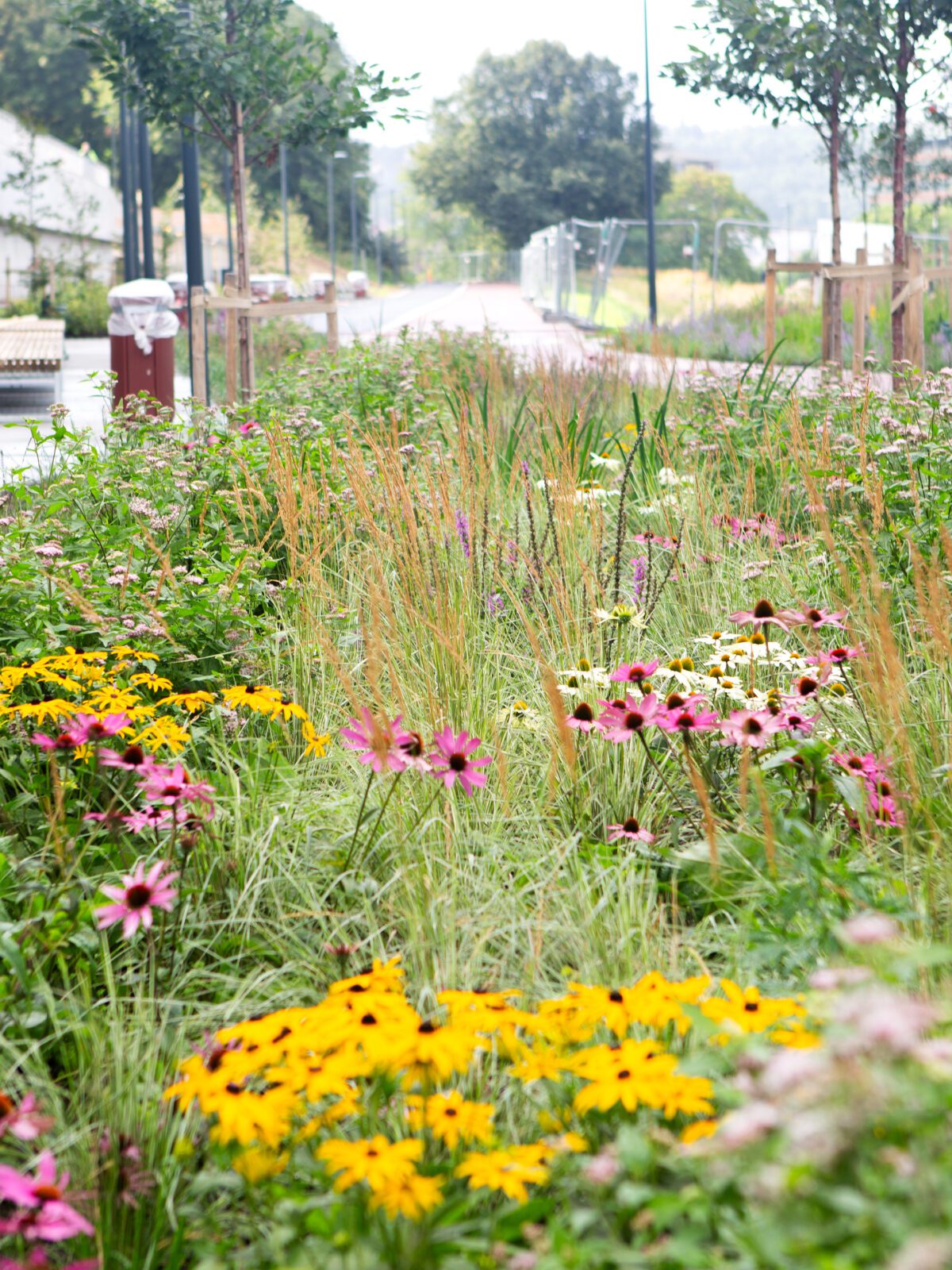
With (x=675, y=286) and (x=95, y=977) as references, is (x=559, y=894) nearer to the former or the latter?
(x=95, y=977)

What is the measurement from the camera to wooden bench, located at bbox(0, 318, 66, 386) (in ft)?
34.3

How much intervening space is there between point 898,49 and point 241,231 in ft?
18.7

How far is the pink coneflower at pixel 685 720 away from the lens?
2426 millimetres

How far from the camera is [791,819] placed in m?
2.47

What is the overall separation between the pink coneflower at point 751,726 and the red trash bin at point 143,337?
6777 millimetres

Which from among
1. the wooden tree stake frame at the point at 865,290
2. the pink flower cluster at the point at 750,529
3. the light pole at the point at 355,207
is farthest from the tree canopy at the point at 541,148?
the pink flower cluster at the point at 750,529

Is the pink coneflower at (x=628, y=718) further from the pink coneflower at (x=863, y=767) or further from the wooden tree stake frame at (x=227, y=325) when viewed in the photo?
the wooden tree stake frame at (x=227, y=325)

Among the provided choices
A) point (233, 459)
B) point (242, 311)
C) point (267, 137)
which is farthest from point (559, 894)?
point (267, 137)

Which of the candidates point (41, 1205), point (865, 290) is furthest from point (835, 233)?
point (41, 1205)

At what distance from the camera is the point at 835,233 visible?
12742 millimetres

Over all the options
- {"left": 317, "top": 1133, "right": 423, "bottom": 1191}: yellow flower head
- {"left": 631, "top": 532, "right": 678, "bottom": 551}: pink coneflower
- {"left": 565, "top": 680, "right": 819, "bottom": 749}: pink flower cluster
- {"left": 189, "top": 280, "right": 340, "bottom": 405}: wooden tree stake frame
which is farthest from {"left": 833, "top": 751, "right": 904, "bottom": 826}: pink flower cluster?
{"left": 189, "top": 280, "right": 340, "bottom": 405}: wooden tree stake frame

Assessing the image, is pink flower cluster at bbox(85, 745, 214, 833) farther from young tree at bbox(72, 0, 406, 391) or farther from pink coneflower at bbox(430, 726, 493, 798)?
young tree at bbox(72, 0, 406, 391)

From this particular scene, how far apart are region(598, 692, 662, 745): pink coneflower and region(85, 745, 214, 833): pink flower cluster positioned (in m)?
0.76

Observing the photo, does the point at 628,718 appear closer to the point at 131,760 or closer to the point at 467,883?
the point at 467,883
